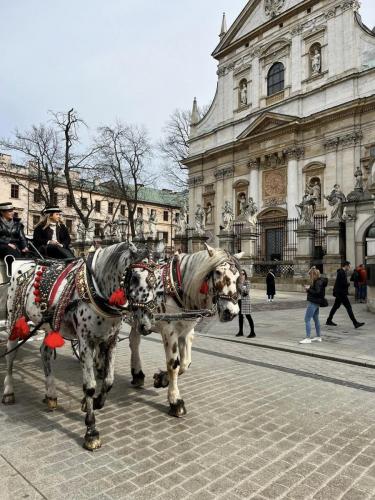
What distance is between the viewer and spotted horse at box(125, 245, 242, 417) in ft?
12.1

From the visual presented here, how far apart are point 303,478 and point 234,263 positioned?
2170mm

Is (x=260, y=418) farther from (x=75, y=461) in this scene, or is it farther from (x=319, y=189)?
(x=319, y=189)

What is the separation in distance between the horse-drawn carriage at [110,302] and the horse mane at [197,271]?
0.01 metres

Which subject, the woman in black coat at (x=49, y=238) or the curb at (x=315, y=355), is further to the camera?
the curb at (x=315, y=355)

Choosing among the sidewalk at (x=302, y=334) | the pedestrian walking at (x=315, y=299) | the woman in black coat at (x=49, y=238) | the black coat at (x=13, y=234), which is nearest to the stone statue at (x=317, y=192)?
the sidewalk at (x=302, y=334)

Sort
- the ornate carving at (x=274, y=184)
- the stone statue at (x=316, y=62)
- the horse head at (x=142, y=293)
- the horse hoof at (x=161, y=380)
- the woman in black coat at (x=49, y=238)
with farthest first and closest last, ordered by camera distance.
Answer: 1. the ornate carving at (x=274, y=184)
2. the stone statue at (x=316, y=62)
3. the woman in black coat at (x=49, y=238)
4. the horse hoof at (x=161, y=380)
5. the horse head at (x=142, y=293)

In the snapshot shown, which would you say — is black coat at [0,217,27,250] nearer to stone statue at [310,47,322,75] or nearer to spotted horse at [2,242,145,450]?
spotted horse at [2,242,145,450]

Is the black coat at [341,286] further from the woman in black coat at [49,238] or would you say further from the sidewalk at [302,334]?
the woman in black coat at [49,238]

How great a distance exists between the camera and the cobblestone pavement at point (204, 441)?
9.97ft

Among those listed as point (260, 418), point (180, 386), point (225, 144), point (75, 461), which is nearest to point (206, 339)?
point (180, 386)

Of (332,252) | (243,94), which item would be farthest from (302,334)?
(243,94)

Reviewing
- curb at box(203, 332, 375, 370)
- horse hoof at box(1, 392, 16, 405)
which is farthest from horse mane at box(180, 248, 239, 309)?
curb at box(203, 332, 375, 370)

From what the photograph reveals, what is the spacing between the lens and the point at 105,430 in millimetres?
4074

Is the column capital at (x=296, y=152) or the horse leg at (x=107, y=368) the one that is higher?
the column capital at (x=296, y=152)
